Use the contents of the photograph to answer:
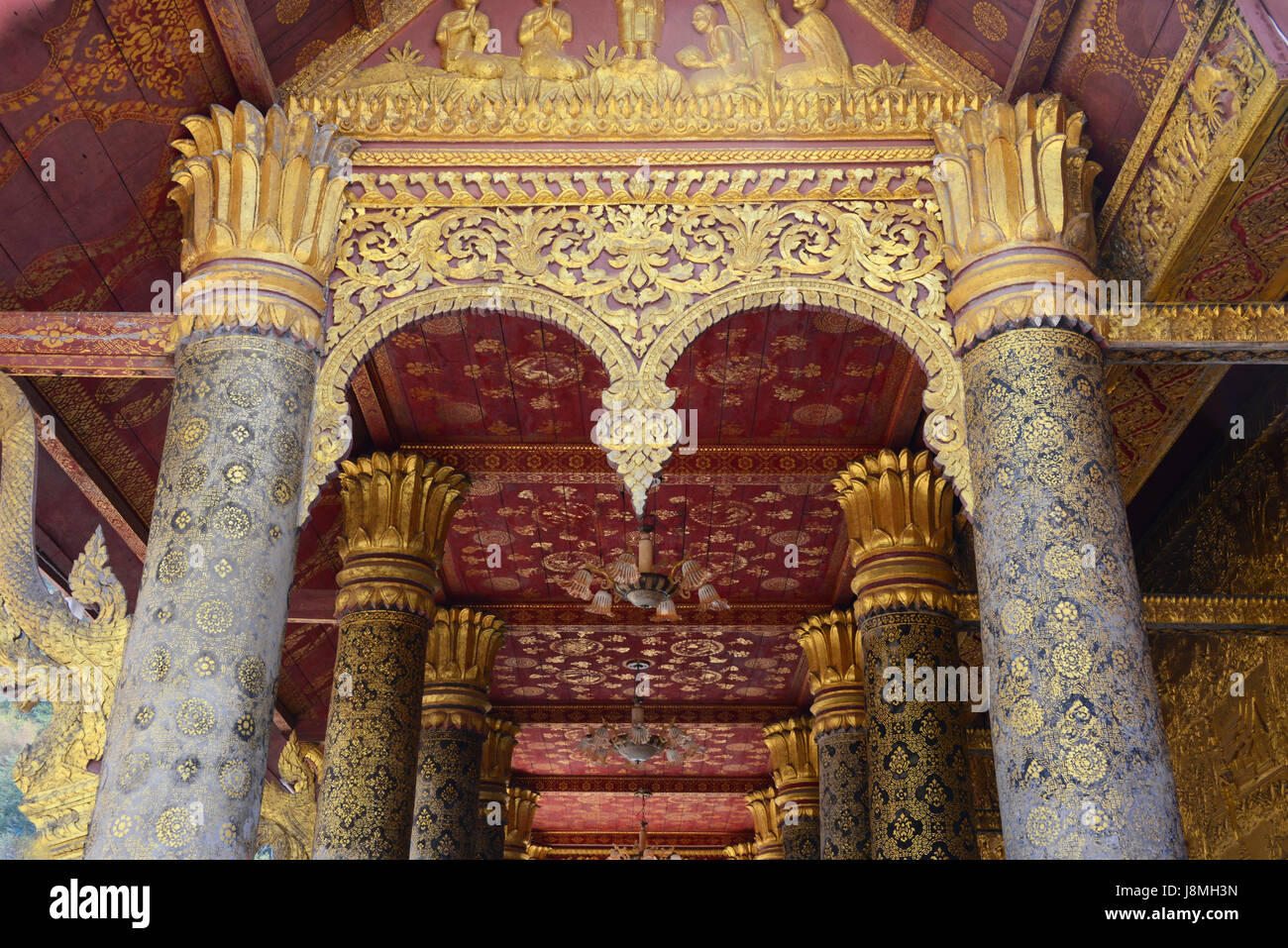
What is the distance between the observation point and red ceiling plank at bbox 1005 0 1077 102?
5410 mm

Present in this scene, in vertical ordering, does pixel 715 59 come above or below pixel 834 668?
above

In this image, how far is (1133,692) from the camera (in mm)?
4512

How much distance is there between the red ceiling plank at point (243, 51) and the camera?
17.9ft

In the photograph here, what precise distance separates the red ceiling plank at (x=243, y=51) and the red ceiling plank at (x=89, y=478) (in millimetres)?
2087

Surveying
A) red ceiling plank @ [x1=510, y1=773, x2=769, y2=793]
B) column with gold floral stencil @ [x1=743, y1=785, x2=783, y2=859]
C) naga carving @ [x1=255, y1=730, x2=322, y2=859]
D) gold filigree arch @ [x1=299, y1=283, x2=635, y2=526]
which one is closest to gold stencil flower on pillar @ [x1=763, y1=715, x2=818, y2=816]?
column with gold floral stencil @ [x1=743, y1=785, x2=783, y2=859]

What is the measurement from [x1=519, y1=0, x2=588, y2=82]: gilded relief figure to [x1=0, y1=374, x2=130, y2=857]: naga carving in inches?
114

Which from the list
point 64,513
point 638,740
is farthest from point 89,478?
point 638,740

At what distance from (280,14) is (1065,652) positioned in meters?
4.33

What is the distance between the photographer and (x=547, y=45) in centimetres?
612

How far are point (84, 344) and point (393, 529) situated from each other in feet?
9.26

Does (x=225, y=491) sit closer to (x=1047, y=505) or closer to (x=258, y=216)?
(x=258, y=216)

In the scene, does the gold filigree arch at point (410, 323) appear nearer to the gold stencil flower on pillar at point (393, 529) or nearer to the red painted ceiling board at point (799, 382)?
the red painted ceiling board at point (799, 382)

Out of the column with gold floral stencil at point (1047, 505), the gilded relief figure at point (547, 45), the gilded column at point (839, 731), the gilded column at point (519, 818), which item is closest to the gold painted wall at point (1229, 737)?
the gilded column at point (839, 731)

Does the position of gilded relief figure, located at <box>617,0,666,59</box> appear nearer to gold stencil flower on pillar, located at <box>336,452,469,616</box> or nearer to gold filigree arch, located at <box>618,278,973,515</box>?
gold filigree arch, located at <box>618,278,973,515</box>
